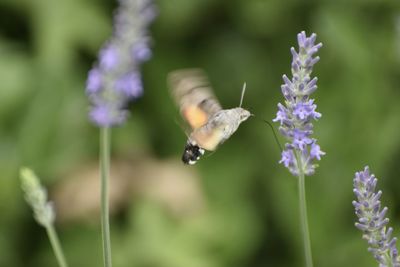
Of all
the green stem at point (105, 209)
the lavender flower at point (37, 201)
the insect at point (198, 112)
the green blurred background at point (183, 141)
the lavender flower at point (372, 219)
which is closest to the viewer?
the lavender flower at point (372, 219)

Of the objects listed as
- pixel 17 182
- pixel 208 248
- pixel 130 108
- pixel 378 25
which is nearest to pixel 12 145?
pixel 17 182

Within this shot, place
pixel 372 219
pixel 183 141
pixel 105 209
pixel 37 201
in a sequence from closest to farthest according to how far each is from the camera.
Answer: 1. pixel 372 219
2. pixel 105 209
3. pixel 37 201
4. pixel 183 141

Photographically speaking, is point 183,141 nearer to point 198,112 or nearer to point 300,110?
point 198,112

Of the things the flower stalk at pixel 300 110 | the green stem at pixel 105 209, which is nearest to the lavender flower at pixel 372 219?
the flower stalk at pixel 300 110

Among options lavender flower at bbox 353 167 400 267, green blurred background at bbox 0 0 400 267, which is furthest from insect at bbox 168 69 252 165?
green blurred background at bbox 0 0 400 267

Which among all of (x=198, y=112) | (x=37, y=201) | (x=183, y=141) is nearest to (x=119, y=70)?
(x=198, y=112)

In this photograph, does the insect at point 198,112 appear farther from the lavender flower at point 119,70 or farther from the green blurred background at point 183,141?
the green blurred background at point 183,141
